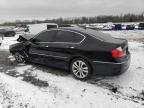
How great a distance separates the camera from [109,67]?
4.89 meters

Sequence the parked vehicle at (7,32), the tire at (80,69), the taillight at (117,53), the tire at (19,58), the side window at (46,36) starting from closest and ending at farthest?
the taillight at (117,53)
the tire at (80,69)
the side window at (46,36)
the tire at (19,58)
the parked vehicle at (7,32)

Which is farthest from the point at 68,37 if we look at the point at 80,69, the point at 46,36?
the point at 80,69

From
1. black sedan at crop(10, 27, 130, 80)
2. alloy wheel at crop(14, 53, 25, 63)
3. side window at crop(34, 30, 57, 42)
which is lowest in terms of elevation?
alloy wheel at crop(14, 53, 25, 63)

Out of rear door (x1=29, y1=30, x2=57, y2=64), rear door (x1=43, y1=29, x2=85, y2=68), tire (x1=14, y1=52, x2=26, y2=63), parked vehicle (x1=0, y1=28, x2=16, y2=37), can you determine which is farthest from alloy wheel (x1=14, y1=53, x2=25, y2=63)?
parked vehicle (x1=0, y1=28, x2=16, y2=37)

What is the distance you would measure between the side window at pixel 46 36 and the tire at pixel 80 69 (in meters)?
1.30

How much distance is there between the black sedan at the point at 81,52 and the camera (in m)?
4.89

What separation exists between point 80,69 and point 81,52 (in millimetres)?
538

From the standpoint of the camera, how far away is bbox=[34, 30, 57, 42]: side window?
611cm

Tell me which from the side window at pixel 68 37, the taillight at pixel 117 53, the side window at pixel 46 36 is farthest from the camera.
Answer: the side window at pixel 46 36

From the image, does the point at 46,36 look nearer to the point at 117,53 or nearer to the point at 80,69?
the point at 80,69

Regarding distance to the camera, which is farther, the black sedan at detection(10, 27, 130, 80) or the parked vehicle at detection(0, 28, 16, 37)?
the parked vehicle at detection(0, 28, 16, 37)

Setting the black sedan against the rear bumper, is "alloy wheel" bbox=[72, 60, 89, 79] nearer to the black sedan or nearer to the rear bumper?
the black sedan

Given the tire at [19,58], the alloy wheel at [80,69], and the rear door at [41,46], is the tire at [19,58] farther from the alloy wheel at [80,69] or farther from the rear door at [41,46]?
the alloy wheel at [80,69]


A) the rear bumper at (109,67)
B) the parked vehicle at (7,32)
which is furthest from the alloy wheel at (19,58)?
the parked vehicle at (7,32)
